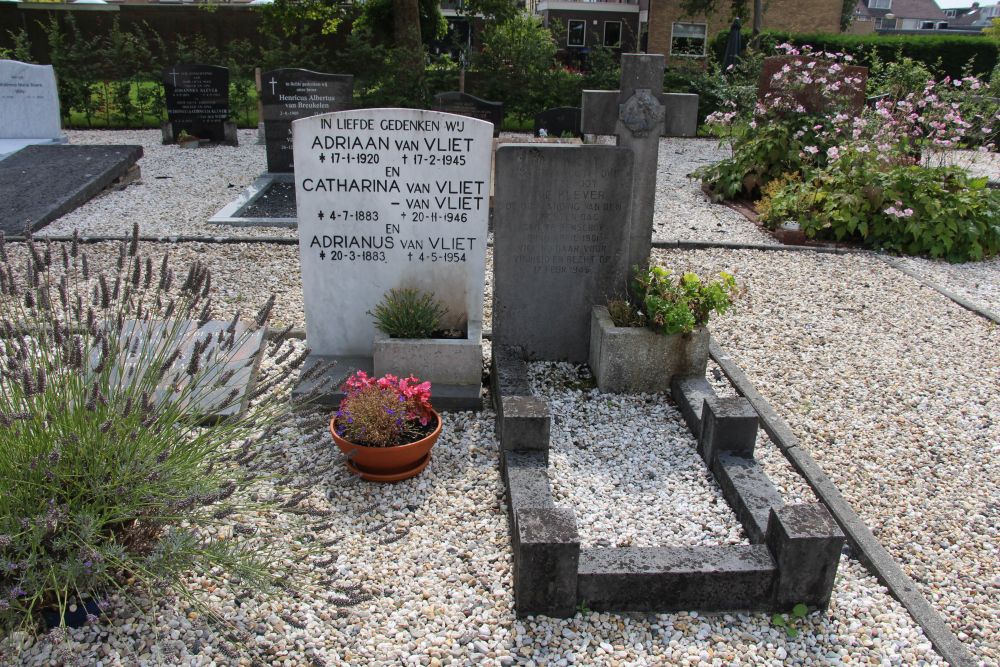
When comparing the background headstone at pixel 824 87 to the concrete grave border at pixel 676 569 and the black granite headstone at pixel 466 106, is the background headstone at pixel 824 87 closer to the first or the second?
the black granite headstone at pixel 466 106

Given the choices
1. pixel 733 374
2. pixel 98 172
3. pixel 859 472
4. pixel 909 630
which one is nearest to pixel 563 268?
pixel 733 374

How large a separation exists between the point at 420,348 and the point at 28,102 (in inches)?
402

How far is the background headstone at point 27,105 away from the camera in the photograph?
11.3 metres

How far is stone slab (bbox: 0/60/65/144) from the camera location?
447 inches

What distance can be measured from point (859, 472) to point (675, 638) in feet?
5.71

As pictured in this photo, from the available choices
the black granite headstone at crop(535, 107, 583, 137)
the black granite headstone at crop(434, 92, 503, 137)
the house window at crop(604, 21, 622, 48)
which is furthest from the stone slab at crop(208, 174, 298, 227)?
the house window at crop(604, 21, 622, 48)

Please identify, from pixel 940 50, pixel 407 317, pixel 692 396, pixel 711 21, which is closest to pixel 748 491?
pixel 692 396

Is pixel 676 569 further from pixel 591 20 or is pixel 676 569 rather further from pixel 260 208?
pixel 591 20

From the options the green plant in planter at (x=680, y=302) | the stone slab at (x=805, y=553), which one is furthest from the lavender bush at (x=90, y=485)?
the green plant in planter at (x=680, y=302)

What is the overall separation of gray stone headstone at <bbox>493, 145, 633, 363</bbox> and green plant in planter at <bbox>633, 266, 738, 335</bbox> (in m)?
0.32

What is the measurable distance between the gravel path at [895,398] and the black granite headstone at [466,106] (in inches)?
201

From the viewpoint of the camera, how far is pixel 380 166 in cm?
463

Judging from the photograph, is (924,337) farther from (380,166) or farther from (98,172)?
(98,172)

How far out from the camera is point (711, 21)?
2942cm
